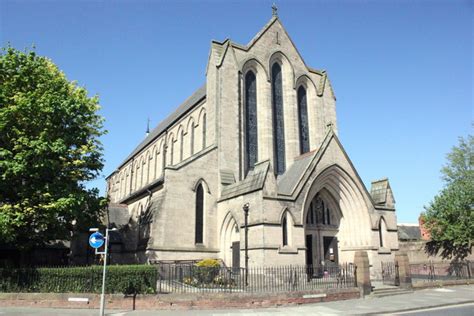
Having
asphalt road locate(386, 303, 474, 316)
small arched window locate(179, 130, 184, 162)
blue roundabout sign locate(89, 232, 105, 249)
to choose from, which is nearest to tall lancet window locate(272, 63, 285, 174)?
small arched window locate(179, 130, 184, 162)

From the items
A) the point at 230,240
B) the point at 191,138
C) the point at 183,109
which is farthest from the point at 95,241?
the point at 183,109

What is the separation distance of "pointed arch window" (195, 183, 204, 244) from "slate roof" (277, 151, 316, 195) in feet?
17.9

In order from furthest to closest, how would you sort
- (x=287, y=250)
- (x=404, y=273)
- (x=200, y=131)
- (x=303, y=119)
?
(x=303, y=119) < (x=200, y=131) < (x=287, y=250) < (x=404, y=273)

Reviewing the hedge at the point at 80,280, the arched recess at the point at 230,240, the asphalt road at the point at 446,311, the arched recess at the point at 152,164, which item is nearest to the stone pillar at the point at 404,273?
the asphalt road at the point at 446,311

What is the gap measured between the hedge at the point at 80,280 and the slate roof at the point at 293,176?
998 cm

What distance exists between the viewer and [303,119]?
32688mm

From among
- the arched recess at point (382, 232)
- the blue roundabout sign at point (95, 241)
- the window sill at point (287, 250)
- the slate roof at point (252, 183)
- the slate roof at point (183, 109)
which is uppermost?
the slate roof at point (183, 109)

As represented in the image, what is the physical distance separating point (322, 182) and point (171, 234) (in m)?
10.5

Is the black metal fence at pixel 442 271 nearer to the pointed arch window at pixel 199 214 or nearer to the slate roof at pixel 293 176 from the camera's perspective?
the slate roof at pixel 293 176

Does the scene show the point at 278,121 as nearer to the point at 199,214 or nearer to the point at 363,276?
the point at 199,214

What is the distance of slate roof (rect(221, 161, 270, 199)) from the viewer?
2212cm

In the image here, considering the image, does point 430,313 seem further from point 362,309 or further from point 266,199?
point 266,199

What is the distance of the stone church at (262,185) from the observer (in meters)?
22.4

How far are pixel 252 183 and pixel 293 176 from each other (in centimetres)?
361
